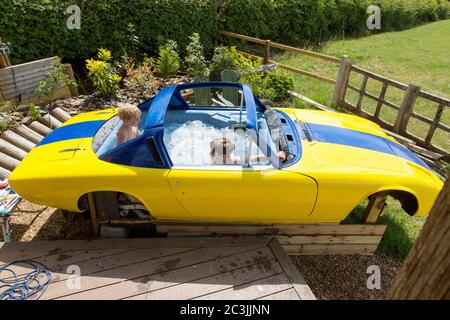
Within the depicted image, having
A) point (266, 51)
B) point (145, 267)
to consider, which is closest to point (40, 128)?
point (145, 267)

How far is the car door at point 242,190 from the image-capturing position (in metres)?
3.03

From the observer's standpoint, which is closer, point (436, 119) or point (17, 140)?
point (17, 140)

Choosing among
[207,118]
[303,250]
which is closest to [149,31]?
[207,118]

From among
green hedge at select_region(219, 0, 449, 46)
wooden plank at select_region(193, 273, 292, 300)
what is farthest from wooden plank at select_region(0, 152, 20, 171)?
green hedge at select_region(219, 0, 449, 46)

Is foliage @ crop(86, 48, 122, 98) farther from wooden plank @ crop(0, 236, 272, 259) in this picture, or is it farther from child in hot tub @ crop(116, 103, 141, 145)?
wooden plank @ crop(0, 236, 272, 259)

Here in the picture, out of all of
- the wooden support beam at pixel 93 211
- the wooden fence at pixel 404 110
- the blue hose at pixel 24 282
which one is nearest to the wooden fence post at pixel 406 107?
the wooden fence at pixel 404 110

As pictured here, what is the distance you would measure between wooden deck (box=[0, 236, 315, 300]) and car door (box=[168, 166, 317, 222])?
0.38 meters

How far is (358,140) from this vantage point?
3662 mm

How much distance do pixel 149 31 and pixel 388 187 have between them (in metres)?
7.35

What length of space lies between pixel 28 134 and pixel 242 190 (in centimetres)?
388

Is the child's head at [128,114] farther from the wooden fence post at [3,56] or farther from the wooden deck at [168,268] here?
the wooden fence post at [3,56]

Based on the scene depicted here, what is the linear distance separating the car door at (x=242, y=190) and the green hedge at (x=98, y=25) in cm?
580

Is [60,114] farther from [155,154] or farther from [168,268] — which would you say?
[168,268]

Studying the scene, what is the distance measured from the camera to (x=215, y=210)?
3188mm
